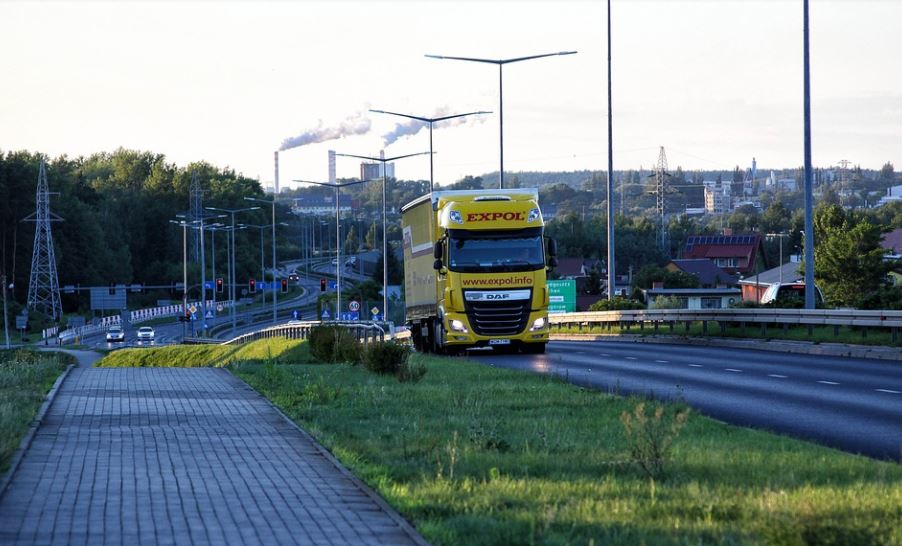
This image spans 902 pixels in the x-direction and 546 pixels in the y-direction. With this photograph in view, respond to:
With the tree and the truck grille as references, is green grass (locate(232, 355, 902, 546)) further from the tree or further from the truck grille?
the tree

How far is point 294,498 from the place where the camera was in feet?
34.9

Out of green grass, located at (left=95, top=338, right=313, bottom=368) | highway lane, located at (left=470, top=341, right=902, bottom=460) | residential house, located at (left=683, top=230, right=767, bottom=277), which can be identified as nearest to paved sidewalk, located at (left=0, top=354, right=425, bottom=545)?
highway lane, located at (left=470, top=341, right=902, bottom=460)

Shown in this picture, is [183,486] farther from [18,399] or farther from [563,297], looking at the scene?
[563,297]

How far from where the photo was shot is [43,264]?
120750 millimetres

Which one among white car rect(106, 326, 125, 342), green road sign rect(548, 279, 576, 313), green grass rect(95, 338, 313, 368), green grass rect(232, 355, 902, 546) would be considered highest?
green grass rect(232, 355, 902, 546)

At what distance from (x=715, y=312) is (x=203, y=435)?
27984mm

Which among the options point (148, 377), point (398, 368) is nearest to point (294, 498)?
point (398, 368)

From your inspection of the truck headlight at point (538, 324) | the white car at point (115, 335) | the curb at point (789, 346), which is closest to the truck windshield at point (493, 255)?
the truck headlight at point (538, 324)

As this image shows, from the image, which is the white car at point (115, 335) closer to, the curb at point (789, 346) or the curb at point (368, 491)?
the curb at point (789, 346)

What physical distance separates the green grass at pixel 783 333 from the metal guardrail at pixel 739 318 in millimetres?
170

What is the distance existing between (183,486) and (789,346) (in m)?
25.0

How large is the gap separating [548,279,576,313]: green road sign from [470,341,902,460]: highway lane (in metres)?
29.4

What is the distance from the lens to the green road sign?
66.0 meters

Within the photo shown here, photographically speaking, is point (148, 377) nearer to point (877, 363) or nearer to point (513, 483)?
point (877, 363)
